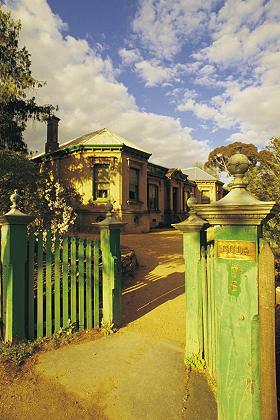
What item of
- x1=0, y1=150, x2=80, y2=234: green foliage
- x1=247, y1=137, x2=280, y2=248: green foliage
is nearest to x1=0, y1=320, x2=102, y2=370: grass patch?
x1=0, y1=150, x2=80, y2=234: green foliage

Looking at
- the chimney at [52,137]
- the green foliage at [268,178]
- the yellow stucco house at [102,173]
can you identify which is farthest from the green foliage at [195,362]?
the chimney at [52,137]

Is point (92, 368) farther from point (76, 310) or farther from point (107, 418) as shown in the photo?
point (76, 310)

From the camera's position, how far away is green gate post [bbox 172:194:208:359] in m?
3.13

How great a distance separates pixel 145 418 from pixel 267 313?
5.11 ft

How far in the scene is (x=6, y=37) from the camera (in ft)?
41.2

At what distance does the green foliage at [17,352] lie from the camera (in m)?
3.19

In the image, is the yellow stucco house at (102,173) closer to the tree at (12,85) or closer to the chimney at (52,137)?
the chimney at (52,137)

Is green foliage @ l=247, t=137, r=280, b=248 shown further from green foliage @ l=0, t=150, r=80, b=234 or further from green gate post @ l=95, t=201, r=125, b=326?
green foliage @ l=0, t=150, r=80, b=234

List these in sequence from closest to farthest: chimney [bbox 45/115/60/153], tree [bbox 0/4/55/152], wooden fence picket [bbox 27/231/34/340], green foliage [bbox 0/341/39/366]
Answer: green foliage [bbox 0/341/39/366], wooden fence picket [bbox 27/231/34/340], tree [bbox 0/4/55/152], chimney [bbox 45/115/60/153]

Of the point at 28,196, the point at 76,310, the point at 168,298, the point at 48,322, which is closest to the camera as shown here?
the point at 48,322

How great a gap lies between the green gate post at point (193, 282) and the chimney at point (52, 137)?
1845 centimetres

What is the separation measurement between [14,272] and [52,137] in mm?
18264

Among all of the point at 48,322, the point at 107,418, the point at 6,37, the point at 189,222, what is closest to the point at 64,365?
the point at 48,322

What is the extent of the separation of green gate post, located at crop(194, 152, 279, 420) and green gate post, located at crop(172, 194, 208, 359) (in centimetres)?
106
